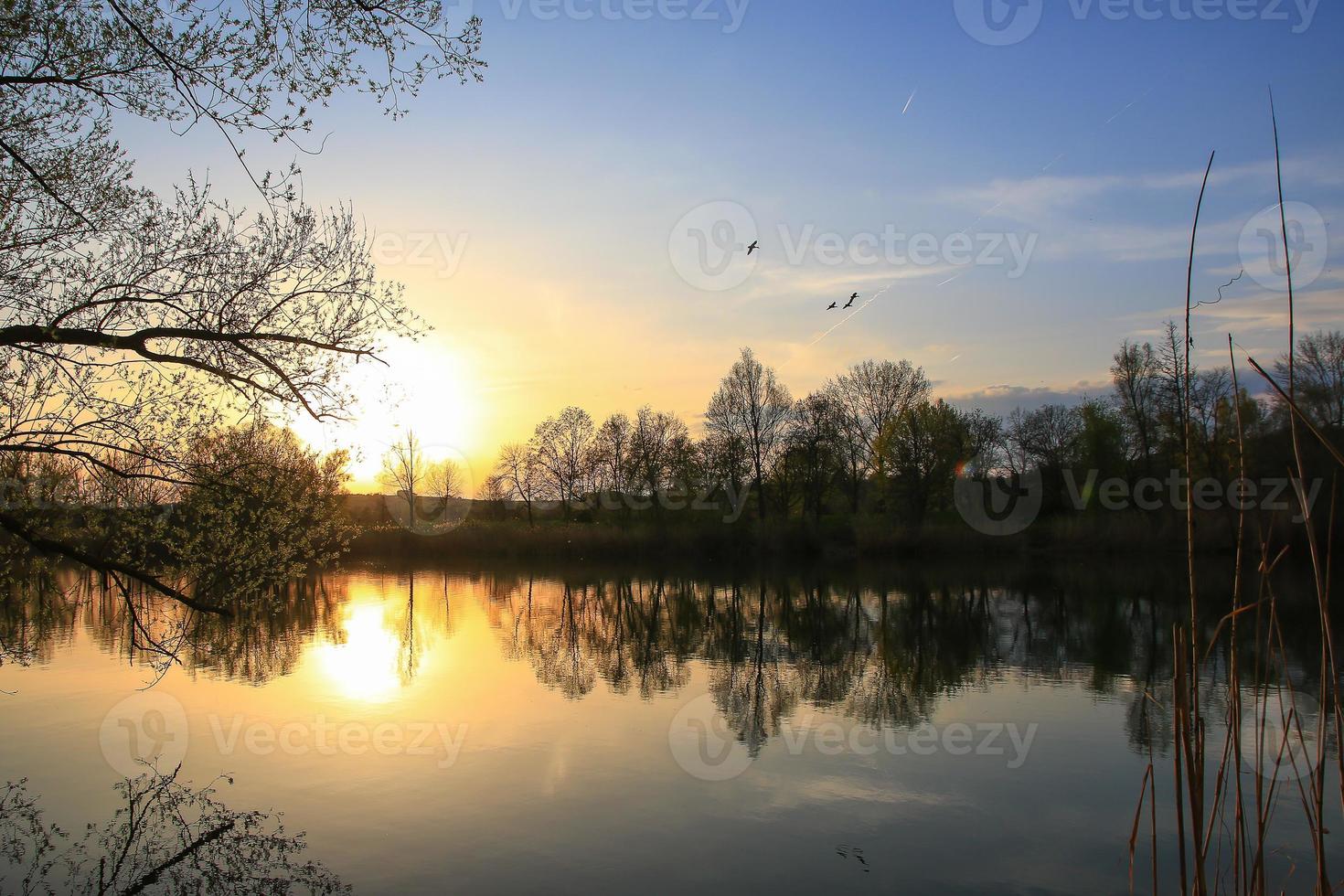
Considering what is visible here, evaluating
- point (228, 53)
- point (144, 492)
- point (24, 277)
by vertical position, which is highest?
point (228, 53)

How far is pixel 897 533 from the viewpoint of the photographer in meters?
42.7

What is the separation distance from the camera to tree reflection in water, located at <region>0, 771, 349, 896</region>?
7.16 metres

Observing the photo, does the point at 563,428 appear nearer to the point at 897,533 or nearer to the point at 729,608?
the point at 897,533

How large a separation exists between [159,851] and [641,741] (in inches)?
200

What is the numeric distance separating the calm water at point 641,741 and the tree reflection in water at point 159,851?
25 centimetres

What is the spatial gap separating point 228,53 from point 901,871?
7.84m

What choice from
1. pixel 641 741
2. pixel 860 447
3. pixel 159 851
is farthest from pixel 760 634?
pixel 860 447

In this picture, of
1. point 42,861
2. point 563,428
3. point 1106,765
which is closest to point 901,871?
point 1106,765

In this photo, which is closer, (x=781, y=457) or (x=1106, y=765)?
(x=1106, y=765)

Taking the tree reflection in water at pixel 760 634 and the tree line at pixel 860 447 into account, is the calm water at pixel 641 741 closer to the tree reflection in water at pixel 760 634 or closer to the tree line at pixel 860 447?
the tree reflection in water at pixel 760 634

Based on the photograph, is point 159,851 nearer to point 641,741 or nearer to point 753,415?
point 641,741

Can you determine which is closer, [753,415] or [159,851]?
[159,851]

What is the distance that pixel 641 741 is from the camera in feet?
36.2

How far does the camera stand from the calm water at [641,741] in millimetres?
7500
